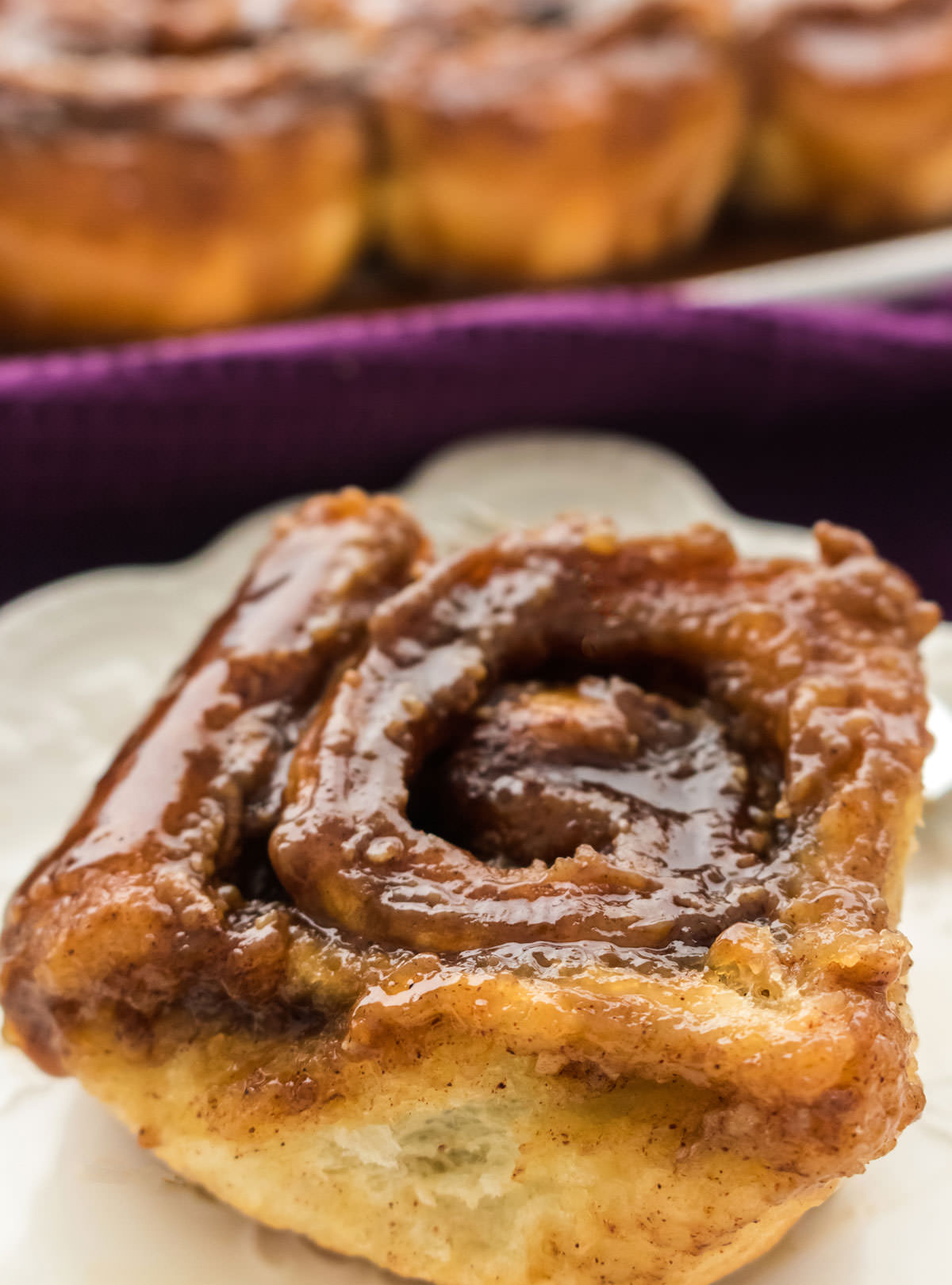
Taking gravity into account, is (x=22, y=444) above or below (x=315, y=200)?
below

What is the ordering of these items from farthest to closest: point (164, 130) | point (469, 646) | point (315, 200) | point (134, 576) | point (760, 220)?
point (760, 220) → point (315, 200) → point (164, 130) → point (134, 576) → point (469, 646)

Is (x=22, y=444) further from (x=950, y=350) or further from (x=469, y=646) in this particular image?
(x=950, y=350)

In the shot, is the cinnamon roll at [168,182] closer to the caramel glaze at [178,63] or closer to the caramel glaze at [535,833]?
the caramel glaze at [178,63]

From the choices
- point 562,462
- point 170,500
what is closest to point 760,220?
point 562,462

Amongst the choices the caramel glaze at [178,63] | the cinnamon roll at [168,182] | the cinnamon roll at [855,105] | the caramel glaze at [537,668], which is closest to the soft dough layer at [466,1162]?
the caramel glaze at [537,668]

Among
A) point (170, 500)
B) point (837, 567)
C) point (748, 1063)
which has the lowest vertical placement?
point (170, 500)

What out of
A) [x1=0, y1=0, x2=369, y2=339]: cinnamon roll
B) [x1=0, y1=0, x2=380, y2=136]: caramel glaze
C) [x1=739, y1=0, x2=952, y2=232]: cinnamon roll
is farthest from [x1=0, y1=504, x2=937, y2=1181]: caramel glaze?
[x1=739, y1=0, x2=952, y2=232]: cinnamon roll

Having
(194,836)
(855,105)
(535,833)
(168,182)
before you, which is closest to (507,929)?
(535,833)
